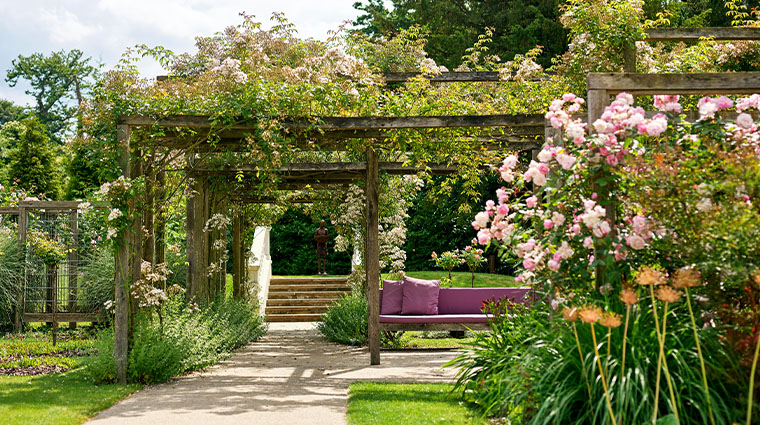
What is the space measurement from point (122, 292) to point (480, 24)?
14.9 m

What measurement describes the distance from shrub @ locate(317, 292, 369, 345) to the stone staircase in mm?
3443

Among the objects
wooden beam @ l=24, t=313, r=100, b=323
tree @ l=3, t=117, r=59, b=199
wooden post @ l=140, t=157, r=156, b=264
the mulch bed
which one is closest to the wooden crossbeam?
wooden post @ l=140, t=157, r=156, b=264

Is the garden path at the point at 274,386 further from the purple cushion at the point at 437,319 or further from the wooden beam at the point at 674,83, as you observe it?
the wooden beam at the point at 674,83

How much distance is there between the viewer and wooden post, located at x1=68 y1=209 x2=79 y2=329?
36.2 feet

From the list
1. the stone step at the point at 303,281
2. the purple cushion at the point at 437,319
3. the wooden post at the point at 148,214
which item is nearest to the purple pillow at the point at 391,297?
the purple cushion at the point at 437,319

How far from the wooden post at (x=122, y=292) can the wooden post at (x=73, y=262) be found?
14.6ft

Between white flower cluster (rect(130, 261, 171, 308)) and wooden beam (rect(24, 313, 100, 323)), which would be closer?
white flower cluster (rect(130, 261, 171, 308))

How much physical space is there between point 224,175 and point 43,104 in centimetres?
2732

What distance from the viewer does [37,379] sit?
6.79 m

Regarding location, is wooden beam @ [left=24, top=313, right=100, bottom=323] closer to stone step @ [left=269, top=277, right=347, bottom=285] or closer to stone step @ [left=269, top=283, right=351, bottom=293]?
stone step @ [left=269, top=283, right=351, bottom=293]

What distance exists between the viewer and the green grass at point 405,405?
4852 millimetres

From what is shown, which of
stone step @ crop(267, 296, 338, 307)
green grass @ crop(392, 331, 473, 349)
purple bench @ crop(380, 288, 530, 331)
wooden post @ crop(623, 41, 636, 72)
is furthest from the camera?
stone step @ crop(267, 296, 338, 307)

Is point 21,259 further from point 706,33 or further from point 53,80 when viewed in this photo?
point 53,80

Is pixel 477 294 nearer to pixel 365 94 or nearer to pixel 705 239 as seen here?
pixel 365 94
